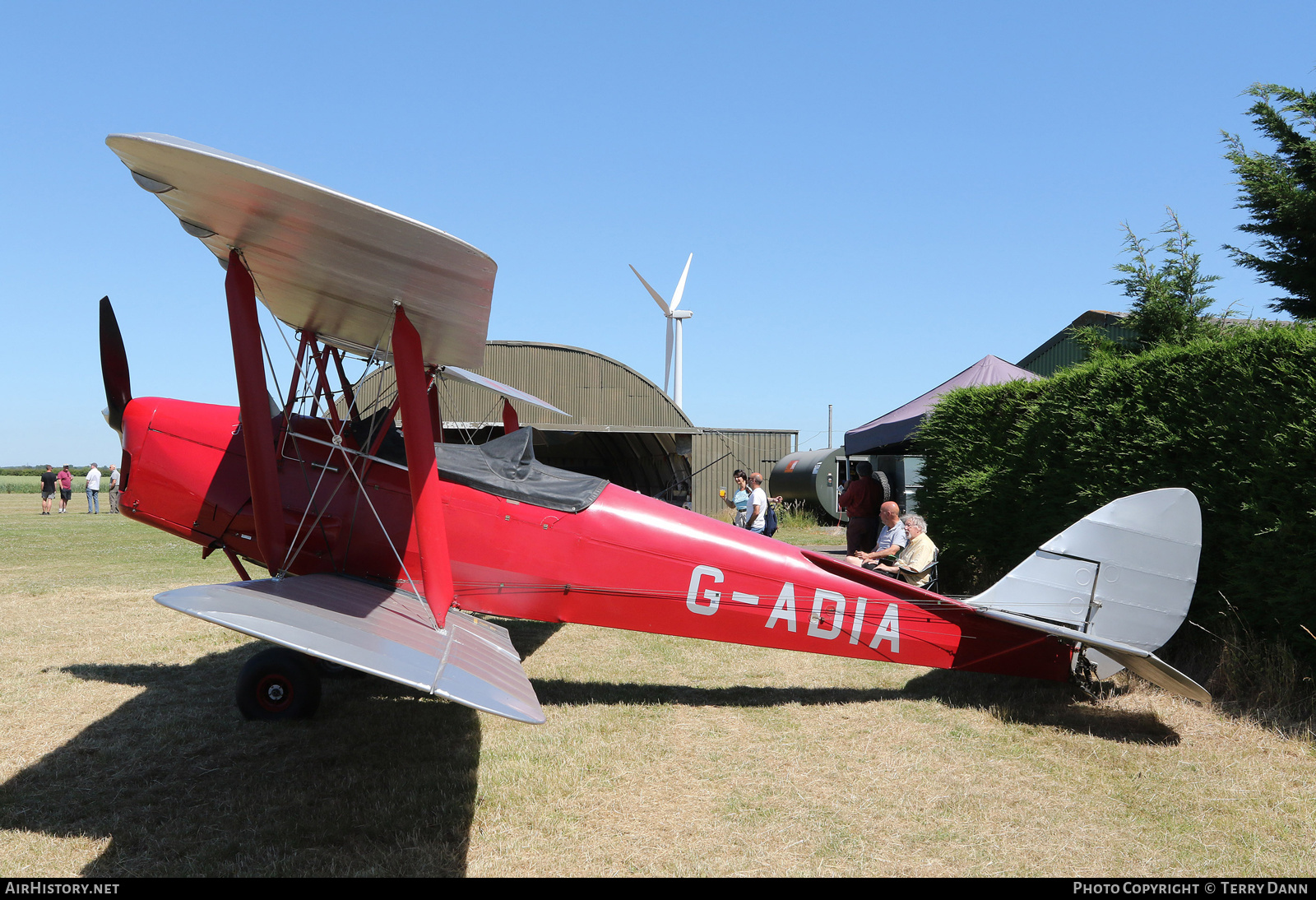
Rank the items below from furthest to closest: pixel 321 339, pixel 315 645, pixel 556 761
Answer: pixel 321 339 < pixel 556 761 < pixel 315 645

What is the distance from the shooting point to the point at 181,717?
4.94 meters

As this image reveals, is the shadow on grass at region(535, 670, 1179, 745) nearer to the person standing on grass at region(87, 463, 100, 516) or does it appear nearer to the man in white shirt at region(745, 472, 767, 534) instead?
the man in white shirt at region(745, 472, 767, 534)

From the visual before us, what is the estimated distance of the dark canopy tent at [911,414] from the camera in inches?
408

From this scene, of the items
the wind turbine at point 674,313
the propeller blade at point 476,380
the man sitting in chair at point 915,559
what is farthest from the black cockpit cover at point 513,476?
the wind turbine at point 674,313

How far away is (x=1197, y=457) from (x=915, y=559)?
2.26 metres

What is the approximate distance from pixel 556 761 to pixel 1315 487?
4.38 metres

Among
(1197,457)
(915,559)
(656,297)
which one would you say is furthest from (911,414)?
(656,297)

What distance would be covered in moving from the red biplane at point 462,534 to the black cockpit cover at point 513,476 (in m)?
0.02

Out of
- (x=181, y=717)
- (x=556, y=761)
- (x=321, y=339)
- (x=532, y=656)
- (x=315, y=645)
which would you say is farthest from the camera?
(x=532, y=656)

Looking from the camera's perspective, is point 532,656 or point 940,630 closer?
point 940,630

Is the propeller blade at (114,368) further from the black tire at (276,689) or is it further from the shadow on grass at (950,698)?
the shadow on grass at (950,698)

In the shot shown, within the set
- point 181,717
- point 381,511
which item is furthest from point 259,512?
point 181,717

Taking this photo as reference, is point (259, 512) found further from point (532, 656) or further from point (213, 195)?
point (532, 656)

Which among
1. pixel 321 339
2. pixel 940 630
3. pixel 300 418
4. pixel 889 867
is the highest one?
pixel 321 339
